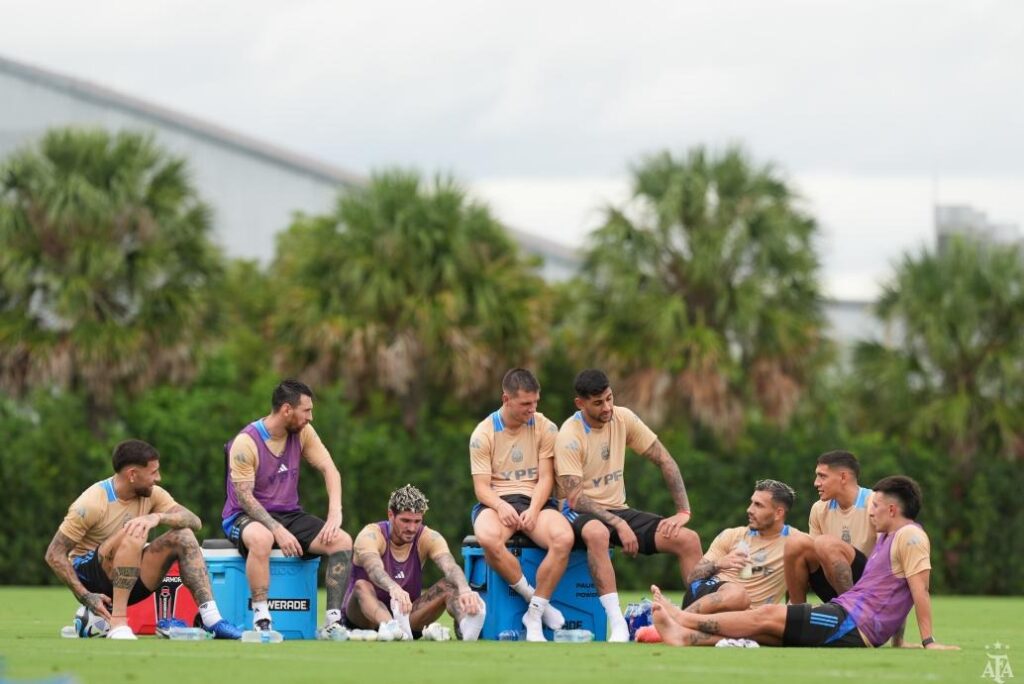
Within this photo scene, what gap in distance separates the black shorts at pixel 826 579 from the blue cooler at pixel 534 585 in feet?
4.69

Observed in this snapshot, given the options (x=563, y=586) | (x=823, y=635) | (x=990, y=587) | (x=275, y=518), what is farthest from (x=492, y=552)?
(x=990, y=587)

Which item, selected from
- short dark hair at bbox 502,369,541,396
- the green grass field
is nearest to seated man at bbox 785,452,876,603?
the green grass field

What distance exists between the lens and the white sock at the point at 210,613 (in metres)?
11.4

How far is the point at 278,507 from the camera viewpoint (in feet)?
40.0

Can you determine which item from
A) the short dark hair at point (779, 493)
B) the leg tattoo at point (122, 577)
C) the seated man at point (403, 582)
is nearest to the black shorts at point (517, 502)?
the seated man at point (403, 582)

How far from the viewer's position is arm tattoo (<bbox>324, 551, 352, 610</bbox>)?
12023 millimetres

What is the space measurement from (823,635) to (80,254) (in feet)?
52.8

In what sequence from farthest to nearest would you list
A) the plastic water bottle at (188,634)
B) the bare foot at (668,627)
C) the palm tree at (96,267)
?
the palm tree at (96,267), the plastic water bottle at (188,634), the bare foot at (668,627)

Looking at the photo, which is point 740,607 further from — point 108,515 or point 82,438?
point 82,438

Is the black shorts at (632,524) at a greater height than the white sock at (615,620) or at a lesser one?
greater

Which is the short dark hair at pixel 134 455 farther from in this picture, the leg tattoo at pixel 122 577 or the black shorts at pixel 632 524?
the black shorts at pixel 632 524

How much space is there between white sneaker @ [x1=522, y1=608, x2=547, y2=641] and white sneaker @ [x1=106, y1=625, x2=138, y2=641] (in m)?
2.45

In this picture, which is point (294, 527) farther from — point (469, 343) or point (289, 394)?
point (469, 343)

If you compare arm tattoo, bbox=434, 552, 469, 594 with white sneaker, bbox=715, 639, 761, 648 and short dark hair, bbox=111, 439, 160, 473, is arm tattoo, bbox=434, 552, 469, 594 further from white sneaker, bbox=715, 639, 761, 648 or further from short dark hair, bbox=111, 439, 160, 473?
short dark hair, bbox=111, 439, 160, 473
